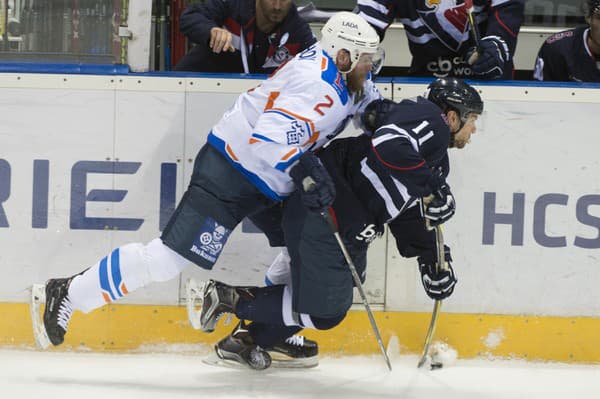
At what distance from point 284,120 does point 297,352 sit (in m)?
0.91

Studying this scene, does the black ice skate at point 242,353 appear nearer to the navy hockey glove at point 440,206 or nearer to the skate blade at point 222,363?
the skate blade at point 222,363

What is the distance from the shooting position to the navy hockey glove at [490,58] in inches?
132

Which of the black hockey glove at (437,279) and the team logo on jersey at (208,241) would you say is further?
the black hockey glove at (437,279)

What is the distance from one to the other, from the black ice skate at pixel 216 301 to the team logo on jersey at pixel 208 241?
0.51 feet

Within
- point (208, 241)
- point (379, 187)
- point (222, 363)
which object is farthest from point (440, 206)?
point (222, 363)

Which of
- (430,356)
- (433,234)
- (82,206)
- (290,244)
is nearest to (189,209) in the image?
(290,244)

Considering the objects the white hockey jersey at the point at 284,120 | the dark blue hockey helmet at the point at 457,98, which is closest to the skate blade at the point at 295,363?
the white hockey jersey at the point at 284,120

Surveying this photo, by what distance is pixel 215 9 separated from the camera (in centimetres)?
350

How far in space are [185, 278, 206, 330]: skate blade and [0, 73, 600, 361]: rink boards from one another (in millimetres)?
245

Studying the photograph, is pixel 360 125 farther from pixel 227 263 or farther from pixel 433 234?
pixel 227 263

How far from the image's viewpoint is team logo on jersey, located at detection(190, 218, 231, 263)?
9.64 feet

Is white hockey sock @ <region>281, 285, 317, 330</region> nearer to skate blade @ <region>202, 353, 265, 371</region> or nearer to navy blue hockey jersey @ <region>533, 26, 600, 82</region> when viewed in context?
skate blade @ <region>202, 353, 265, 371</region>

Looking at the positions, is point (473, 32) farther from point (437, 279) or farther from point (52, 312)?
point (52, 312)

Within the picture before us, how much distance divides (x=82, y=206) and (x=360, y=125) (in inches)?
39.6
